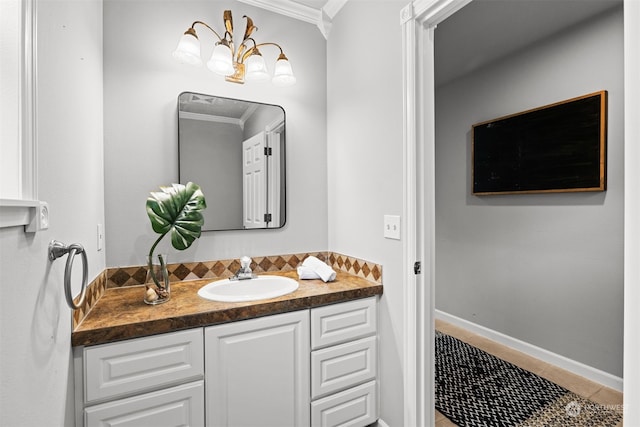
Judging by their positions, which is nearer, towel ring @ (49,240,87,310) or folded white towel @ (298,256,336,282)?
towel ring @ (49,240,87,310)

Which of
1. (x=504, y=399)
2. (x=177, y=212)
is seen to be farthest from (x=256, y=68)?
(x=504, y=399)

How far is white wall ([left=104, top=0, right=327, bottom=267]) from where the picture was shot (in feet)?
5.15

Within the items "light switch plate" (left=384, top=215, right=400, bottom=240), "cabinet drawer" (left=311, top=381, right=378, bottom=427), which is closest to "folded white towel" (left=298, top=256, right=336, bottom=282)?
"light switch plate" (left=384, top=215, right=400, bottom=240)

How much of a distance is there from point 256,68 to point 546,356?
2814mm

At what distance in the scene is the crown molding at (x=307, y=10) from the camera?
1.92m

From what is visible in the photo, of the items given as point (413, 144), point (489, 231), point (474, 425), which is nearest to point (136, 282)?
point (413, 144)

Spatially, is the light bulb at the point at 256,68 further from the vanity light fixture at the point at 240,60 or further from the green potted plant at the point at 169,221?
the green potted plant at the point at 169,221

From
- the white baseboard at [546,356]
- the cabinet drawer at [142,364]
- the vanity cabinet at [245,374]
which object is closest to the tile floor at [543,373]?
the white baseboard at [546,356]

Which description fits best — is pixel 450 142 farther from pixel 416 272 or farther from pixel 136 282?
pixel 136 282

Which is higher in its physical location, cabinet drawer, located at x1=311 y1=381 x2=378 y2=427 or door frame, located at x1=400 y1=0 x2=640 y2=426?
door frame, located at x1=400 y1=0 x2=640 y2=426

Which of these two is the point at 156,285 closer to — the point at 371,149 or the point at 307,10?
the point at 371,149

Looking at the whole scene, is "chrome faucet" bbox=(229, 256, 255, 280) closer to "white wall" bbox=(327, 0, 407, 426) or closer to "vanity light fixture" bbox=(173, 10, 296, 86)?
"white wall" bbox=(327, 0, 407, 426)

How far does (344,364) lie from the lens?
1542 mm

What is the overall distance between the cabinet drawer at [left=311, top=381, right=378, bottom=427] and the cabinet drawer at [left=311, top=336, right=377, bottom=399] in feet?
0.12
